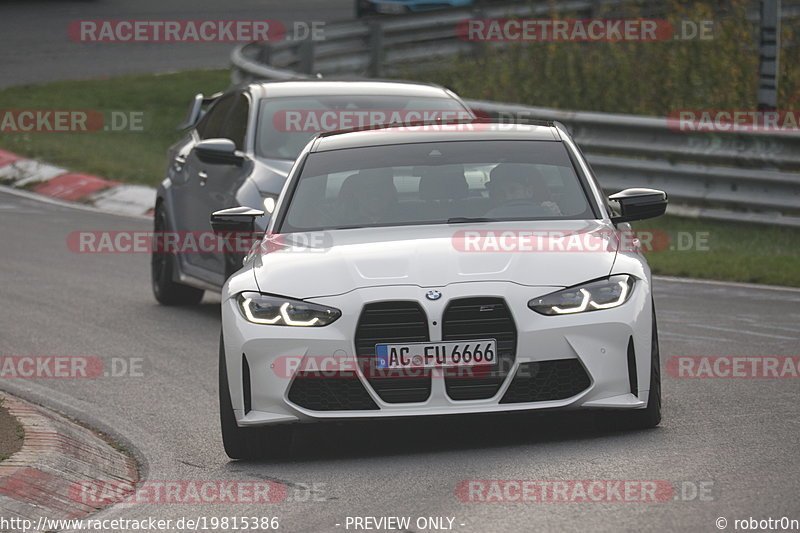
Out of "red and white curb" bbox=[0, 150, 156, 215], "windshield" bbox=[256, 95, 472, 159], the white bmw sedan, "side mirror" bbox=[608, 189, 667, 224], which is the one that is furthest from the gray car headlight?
"red and white curb" bbox=[0, 150, 156, 215]

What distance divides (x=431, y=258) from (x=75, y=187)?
13.5 metres

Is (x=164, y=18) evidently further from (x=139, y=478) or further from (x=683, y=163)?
(x=139, y=478)

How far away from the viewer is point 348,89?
12.6m

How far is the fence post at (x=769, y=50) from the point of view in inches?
644

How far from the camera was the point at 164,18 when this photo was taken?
117 ft

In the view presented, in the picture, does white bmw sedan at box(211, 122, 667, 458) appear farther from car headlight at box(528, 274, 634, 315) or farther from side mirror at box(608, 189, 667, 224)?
side mirror at box(608, 189, 667, 224)

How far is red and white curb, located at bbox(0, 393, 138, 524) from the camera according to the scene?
6.46m

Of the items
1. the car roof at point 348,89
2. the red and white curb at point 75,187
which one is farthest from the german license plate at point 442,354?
the red and white curb at point 75,187

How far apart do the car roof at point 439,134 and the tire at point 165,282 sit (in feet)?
13.3

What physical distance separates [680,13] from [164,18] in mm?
17004

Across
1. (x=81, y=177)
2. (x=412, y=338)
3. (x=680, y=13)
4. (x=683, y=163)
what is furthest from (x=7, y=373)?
(x=680, y=13)

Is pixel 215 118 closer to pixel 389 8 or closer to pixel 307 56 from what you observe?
pixel 307 56

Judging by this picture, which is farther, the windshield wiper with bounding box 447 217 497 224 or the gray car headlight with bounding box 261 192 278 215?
the gray car headlight with bounding box 261 192 278 215

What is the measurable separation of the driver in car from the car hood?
0.21 metres
